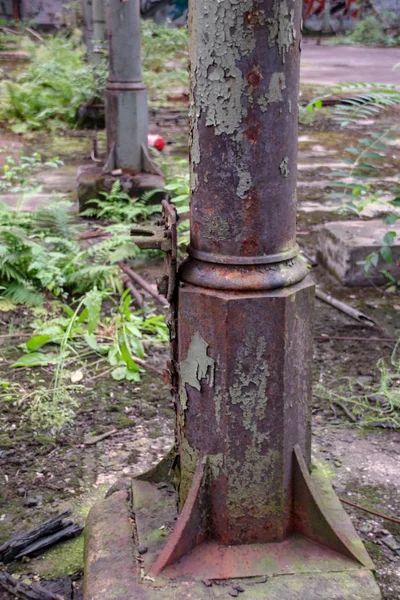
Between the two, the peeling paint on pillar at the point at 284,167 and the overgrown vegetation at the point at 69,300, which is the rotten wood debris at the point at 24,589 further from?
the peeling paint on pillar at the point at 284,167

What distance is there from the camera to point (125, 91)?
Answer: 20.8 ft

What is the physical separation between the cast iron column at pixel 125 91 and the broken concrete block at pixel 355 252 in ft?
6.88

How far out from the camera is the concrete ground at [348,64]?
1547 centimetres

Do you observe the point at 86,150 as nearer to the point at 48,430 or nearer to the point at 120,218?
the point at 120,218

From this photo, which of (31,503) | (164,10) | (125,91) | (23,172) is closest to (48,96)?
(23,172)

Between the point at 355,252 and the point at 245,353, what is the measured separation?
3168mm

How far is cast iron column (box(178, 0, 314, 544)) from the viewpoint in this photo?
1768 mm

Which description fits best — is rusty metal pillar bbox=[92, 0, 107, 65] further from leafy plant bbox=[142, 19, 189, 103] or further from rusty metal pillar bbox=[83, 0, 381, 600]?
rusty metal pillar bbox=[83, 0, 381, 600]

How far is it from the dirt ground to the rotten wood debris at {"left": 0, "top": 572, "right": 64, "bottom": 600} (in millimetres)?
31

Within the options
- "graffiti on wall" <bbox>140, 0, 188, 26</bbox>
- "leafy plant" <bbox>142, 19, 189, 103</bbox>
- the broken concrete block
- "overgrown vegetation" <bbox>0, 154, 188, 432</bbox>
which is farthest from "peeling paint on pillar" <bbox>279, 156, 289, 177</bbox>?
"graffiti on wall" <bbox>140, 0, 188, 26</bbox>

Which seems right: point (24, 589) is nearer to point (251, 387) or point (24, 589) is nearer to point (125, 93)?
point (251, 387)

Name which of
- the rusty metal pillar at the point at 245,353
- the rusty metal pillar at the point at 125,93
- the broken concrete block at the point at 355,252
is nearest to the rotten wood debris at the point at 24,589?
the rusty metal pillar at the point at 245,353

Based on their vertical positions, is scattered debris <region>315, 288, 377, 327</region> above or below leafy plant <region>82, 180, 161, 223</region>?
below

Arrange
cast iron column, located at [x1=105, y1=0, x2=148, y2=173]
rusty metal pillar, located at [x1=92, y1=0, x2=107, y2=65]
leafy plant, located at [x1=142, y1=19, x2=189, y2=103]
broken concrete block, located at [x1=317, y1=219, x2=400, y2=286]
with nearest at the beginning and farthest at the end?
broken concrete block, located at [x1=317, y1=219, x2=400, y2=286] → cast iron column, located at [x1=105, y1=0, x2=148, y2=173] → rusty metal pillar, located at [x1=92, y1=0, x2=107, y2=65] → leafy plant, located at [x1=142, y1=19, x2=189, y2=103]
